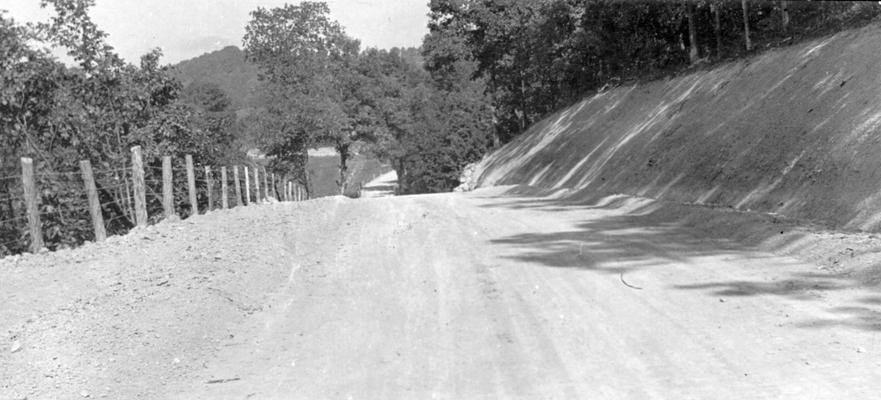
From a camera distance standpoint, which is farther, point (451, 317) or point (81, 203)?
point (81, 203)

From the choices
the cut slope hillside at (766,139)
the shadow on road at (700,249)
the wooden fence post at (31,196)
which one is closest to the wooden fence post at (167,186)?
the wooden fence post at (31,196)

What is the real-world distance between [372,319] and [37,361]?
301 centimetres

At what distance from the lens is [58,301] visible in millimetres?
8156

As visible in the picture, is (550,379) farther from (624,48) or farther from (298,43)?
(298,43)

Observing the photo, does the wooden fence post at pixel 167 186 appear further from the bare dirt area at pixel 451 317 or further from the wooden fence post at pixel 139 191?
the bare dirt area at pixel 451 317

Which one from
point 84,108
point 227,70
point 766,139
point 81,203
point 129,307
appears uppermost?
point 227,70

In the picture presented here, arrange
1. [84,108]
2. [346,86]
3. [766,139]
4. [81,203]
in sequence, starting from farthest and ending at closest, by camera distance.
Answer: [346,86]
[84,108]
[81,203]
[766,139]

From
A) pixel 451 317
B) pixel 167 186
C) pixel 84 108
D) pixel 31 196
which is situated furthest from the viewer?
pixel 84 108

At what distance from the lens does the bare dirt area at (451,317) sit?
587 cm

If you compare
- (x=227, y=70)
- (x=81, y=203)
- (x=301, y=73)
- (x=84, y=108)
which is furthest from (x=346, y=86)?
(x=227, y=70)

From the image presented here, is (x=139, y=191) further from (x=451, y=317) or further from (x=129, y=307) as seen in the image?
(x=451, y=317)

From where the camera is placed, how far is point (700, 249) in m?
10.3

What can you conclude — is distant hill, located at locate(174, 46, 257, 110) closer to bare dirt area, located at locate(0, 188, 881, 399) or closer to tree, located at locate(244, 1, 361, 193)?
tree, located at locate(244, 1, 361, 193)

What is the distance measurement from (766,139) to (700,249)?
498 centimetres
